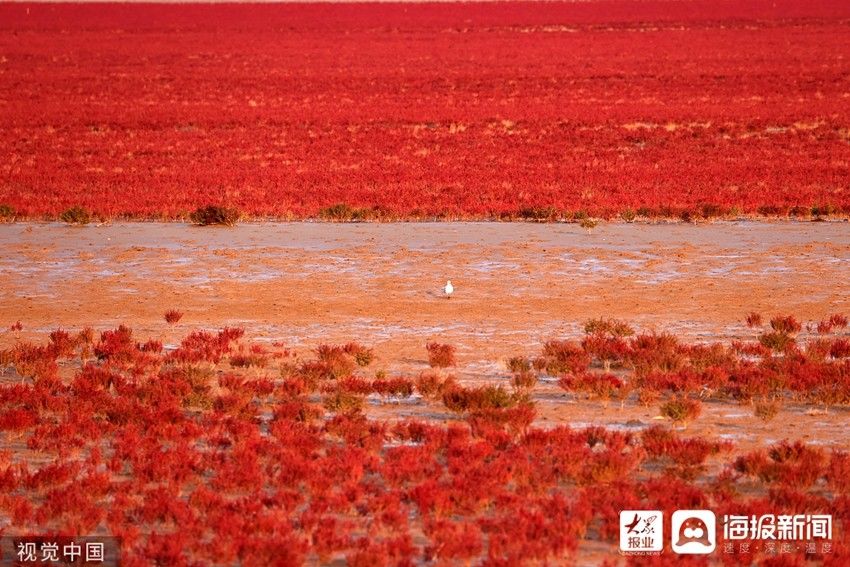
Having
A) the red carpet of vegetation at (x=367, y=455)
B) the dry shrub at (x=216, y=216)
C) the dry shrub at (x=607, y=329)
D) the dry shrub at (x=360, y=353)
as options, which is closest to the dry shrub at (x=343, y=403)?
the red carpet of vegetation at (x=367, y=455)

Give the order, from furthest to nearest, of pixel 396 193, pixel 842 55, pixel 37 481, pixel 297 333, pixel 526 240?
1. pixel 842 55
2. pixel 396 193
3. pixel 526 240
4. pixel 297 333
5. pixel 37 481

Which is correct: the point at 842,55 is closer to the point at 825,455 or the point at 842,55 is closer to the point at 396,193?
the point at 396,193

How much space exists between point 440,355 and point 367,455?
3.42m

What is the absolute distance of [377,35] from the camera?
99.4m

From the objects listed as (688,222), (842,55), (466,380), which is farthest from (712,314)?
(842,55)

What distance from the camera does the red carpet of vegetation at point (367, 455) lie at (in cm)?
840

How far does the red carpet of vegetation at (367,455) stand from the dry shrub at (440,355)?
0.03 metres

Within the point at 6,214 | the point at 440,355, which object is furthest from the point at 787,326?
the point at 6,214

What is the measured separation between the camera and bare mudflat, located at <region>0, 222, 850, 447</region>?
47.7 ft

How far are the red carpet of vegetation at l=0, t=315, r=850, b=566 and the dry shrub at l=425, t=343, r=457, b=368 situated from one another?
32 millimetres

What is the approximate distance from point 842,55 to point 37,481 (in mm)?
74446

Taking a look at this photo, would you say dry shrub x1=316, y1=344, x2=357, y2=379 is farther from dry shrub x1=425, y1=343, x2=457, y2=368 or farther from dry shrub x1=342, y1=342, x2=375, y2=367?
dry shrub x1=425, y1=343, x2=457, y2=368

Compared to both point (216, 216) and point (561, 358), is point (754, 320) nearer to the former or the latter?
point (561, 358)

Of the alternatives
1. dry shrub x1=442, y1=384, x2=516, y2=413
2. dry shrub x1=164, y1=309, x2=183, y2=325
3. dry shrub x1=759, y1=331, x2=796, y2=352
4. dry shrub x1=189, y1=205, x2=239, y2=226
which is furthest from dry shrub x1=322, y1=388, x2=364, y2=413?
dry shrub x1=189, y1=205, x2=239, y2=226
